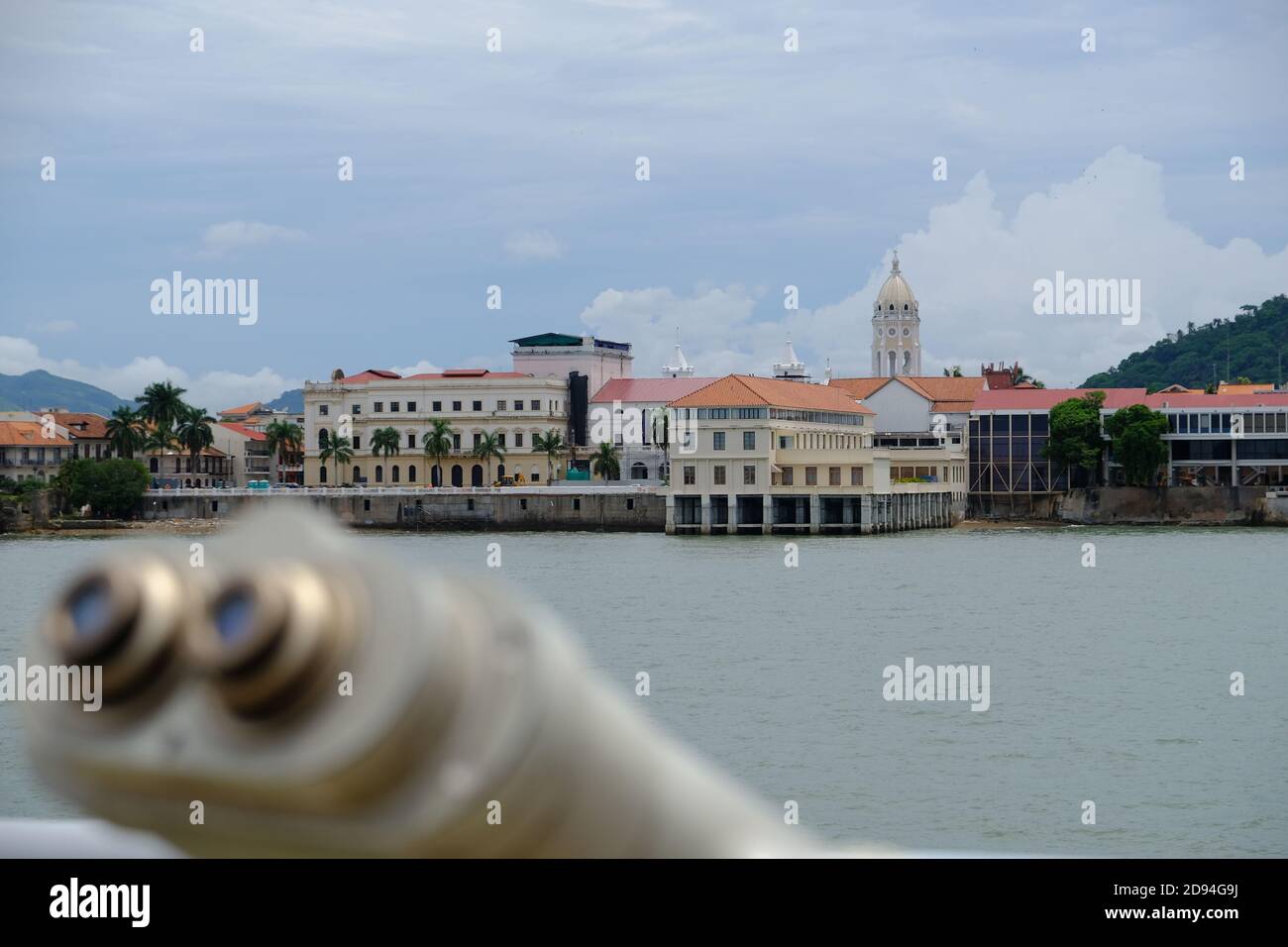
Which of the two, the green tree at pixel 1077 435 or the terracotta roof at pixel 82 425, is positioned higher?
the terracotta roof at pixel 82 425

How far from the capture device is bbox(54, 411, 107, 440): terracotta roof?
86.2 m

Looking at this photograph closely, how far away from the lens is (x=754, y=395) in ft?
218

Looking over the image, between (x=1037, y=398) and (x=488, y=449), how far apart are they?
30921 mm

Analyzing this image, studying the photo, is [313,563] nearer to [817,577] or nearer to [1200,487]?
[817,577]

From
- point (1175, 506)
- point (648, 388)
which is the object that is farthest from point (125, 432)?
point (1175, 506)

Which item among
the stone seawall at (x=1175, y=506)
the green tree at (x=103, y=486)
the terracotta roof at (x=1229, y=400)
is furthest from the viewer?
the terracotta roof at (x=1229, y=400)

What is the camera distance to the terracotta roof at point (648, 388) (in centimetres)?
9378

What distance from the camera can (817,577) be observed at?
41.6 m

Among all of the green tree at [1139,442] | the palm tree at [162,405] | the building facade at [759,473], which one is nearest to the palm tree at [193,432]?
the palm tree at [162,405]

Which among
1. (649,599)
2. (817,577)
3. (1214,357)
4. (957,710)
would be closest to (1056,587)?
(817,577)

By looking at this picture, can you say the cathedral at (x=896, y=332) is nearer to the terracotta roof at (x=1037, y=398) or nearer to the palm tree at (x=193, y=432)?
the terracotta roof at (x=1037, y=398)

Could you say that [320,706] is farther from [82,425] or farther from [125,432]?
[82,425]

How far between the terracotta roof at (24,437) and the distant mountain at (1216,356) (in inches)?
2993

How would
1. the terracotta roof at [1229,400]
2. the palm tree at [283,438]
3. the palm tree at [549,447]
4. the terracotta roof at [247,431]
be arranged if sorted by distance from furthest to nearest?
the terracotta roof at [247,431] < the palm tree at [283,438] < the palm tree at [549,447] < the terracotta roof at [1229,400]
